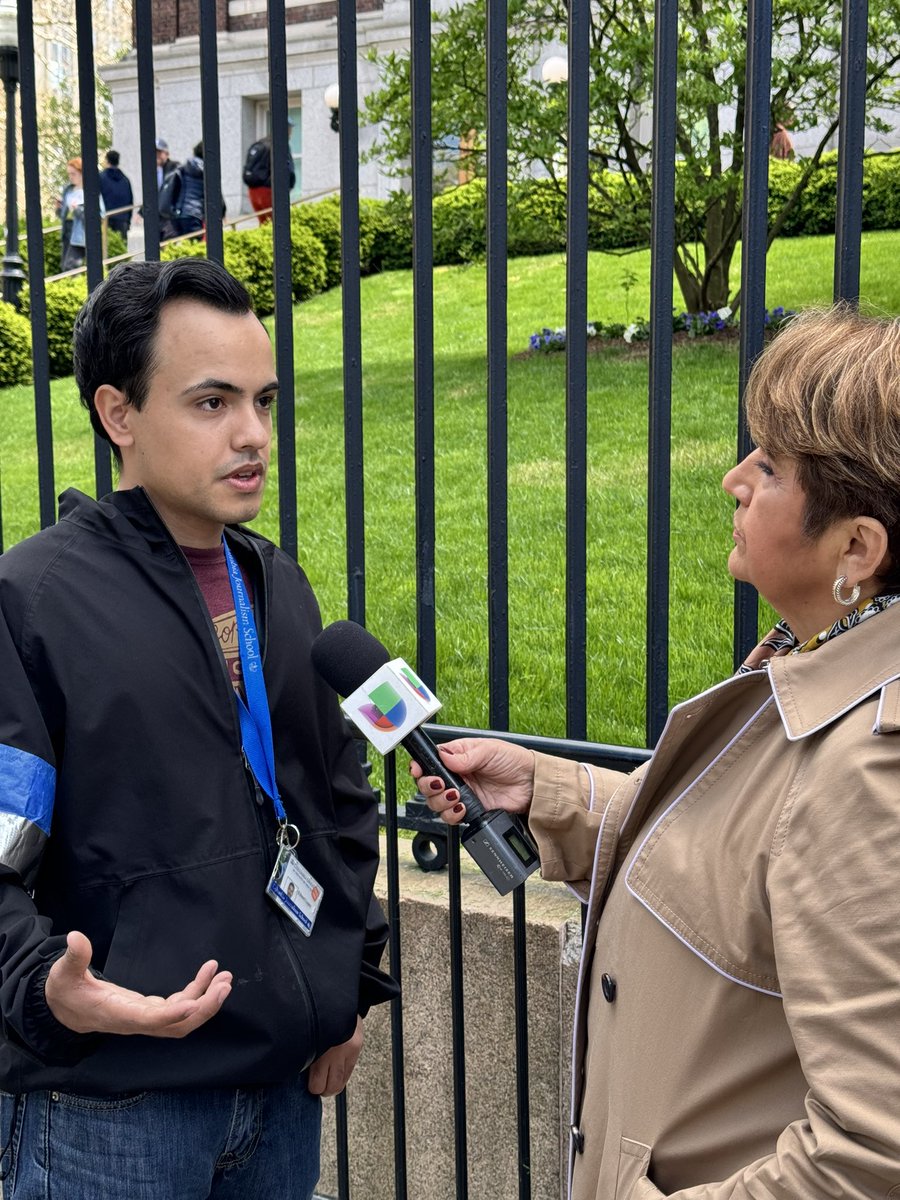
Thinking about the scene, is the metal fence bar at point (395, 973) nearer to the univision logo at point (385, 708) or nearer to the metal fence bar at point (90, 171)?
the univision logo at point (385, 708)

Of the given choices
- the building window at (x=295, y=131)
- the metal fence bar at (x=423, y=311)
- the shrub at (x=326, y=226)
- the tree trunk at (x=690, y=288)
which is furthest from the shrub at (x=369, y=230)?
the metal fence bar at (x=423, y=311)

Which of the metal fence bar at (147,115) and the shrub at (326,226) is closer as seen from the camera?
the metal fence bar at (147,115)

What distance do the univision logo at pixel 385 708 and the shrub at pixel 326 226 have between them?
1847 centimetres

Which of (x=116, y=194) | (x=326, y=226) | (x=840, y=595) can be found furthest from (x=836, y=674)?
(x=116, y=194)

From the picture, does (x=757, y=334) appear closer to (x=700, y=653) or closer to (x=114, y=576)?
(x=114, y=576)

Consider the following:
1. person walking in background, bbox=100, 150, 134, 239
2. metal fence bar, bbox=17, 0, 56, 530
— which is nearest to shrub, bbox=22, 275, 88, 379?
person walking in background, bbox=100, 150, 134, 239

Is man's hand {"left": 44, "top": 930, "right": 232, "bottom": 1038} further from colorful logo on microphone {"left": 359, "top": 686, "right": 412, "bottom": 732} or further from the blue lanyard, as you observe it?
colorful logo on microphone {"left": 359, "top": 686, "right": 412, "bottom": 732}

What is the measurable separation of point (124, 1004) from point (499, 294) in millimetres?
1553

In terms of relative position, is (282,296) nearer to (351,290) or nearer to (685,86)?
(351,290)

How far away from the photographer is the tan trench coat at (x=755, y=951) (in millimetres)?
1492

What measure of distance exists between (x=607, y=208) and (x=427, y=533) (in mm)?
9513

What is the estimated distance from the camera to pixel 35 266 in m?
3.43

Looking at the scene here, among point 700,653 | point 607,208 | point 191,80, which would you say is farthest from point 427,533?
point 191,80

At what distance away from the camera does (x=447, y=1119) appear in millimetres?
3092
